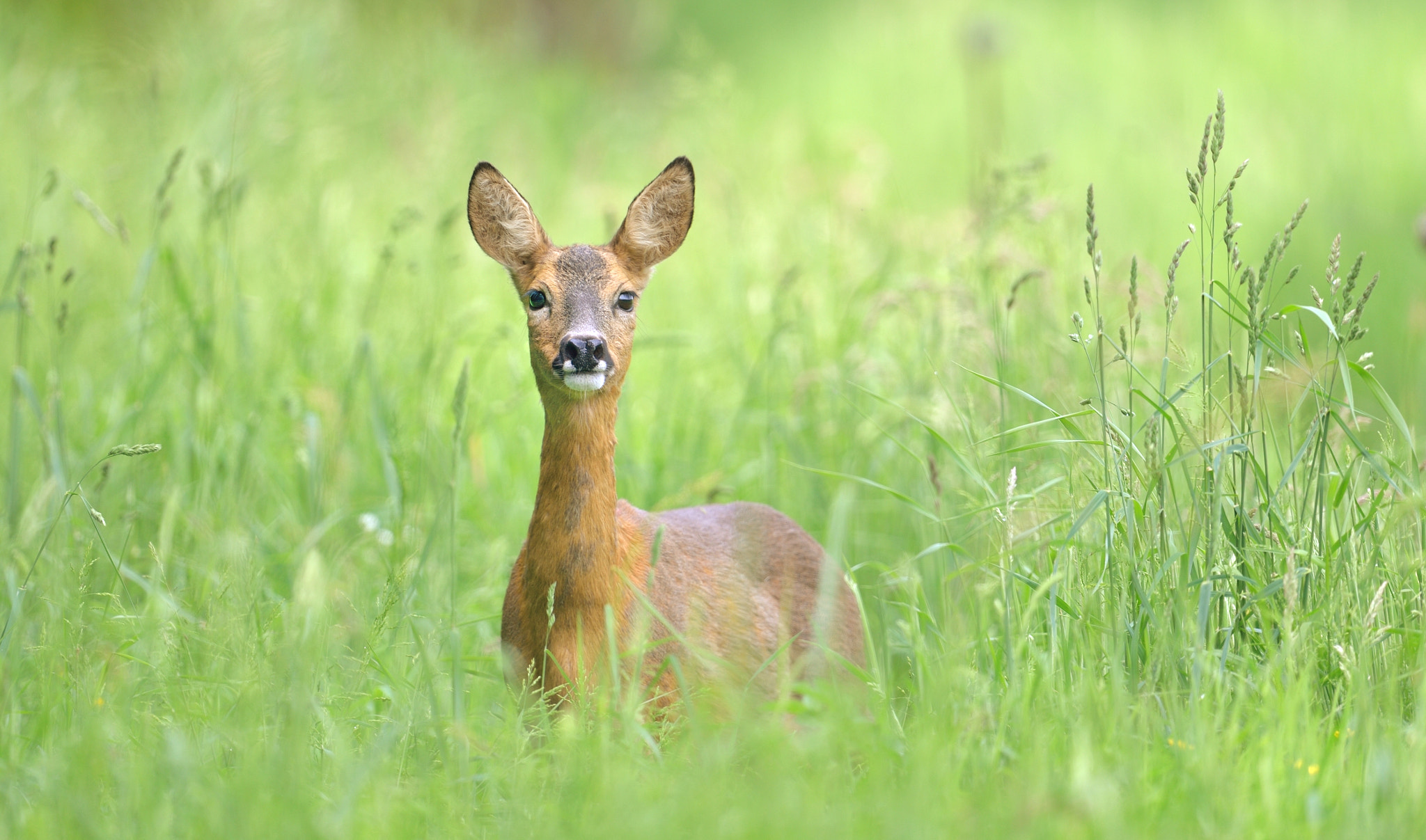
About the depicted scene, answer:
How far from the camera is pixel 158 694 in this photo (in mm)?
3002

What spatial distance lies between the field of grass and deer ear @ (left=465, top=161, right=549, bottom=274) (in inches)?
24.9

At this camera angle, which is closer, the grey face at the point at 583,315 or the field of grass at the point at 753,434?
the field of grass at the point at 753,434

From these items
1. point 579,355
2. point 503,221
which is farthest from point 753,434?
point 579,355

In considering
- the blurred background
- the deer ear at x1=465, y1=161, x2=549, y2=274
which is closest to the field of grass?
the blurred background

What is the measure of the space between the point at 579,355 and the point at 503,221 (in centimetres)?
60

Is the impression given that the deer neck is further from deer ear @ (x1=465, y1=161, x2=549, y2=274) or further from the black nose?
deer ear @ (x1=465, y1=161, x2=549, y2=274)

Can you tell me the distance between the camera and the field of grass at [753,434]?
248 centimetres

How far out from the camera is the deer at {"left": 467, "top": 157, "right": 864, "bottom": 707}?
10.3 feet

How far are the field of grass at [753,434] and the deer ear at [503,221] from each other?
0.63 m

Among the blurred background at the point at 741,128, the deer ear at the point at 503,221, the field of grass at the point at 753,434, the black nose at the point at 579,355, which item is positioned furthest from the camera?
the blurred background at the point at 741,128

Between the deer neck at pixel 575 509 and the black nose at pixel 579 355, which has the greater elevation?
the black nose at pixel 579 355

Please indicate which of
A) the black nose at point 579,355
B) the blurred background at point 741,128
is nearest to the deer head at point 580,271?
the black nose at point 579,355

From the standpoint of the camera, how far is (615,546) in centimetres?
324

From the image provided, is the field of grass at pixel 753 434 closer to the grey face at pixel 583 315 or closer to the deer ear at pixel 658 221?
the grey face at pixel 583 315
